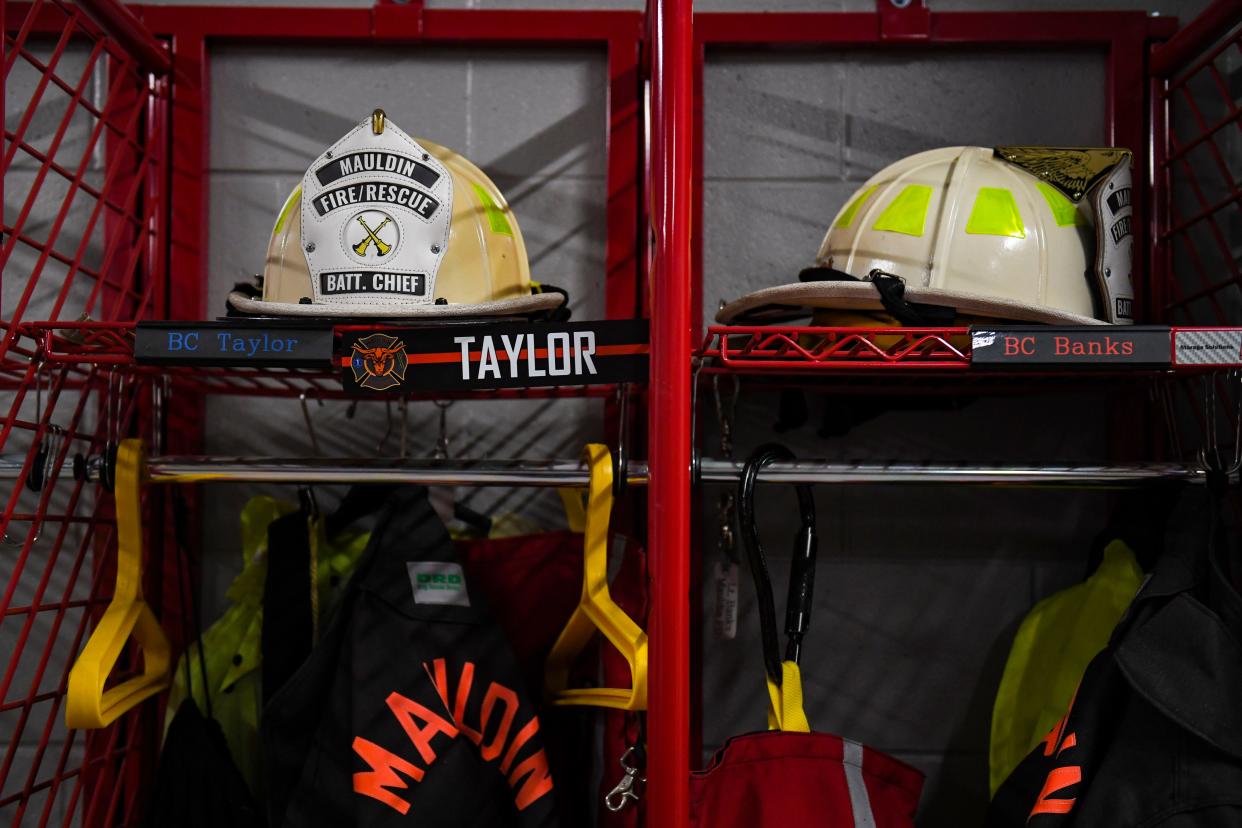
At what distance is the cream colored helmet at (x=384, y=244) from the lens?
1002 millimetres

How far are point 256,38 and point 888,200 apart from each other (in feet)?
3.04

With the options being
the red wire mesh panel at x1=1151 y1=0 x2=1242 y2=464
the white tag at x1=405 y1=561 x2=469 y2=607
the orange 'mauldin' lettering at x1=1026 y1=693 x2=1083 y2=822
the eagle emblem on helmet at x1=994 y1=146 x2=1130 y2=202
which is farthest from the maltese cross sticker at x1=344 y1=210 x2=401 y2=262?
the red wire mesh panel at x1=1151 y1=0 x2=1242 y2=464

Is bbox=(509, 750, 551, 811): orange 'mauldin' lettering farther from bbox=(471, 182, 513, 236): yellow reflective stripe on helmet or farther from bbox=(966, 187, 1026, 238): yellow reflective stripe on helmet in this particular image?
bbox=(966, 187, 1026, 238): yellow reflective stripe on helmet

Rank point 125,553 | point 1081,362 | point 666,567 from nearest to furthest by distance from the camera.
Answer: point 666,567
point 1081,362
point 125,553

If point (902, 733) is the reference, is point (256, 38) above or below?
above

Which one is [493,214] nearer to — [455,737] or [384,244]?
[384,244]

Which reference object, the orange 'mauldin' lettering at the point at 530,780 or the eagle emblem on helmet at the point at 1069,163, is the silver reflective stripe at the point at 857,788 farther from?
the eagle emblem on helmet at the point at 1069,163

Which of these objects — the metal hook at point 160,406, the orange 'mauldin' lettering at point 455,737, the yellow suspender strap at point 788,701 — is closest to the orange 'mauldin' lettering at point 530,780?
the orange 'mauldin' lettering at point 455,737

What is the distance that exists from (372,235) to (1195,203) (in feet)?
3.74

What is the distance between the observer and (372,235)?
1.01 m

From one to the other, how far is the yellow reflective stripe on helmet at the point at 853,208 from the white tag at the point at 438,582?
0.61 metres

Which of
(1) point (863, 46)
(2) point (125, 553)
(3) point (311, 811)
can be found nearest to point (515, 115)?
(1) point (863, 46)

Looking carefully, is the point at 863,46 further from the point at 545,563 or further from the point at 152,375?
the point at 152,375

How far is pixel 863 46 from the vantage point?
1.37 metres
